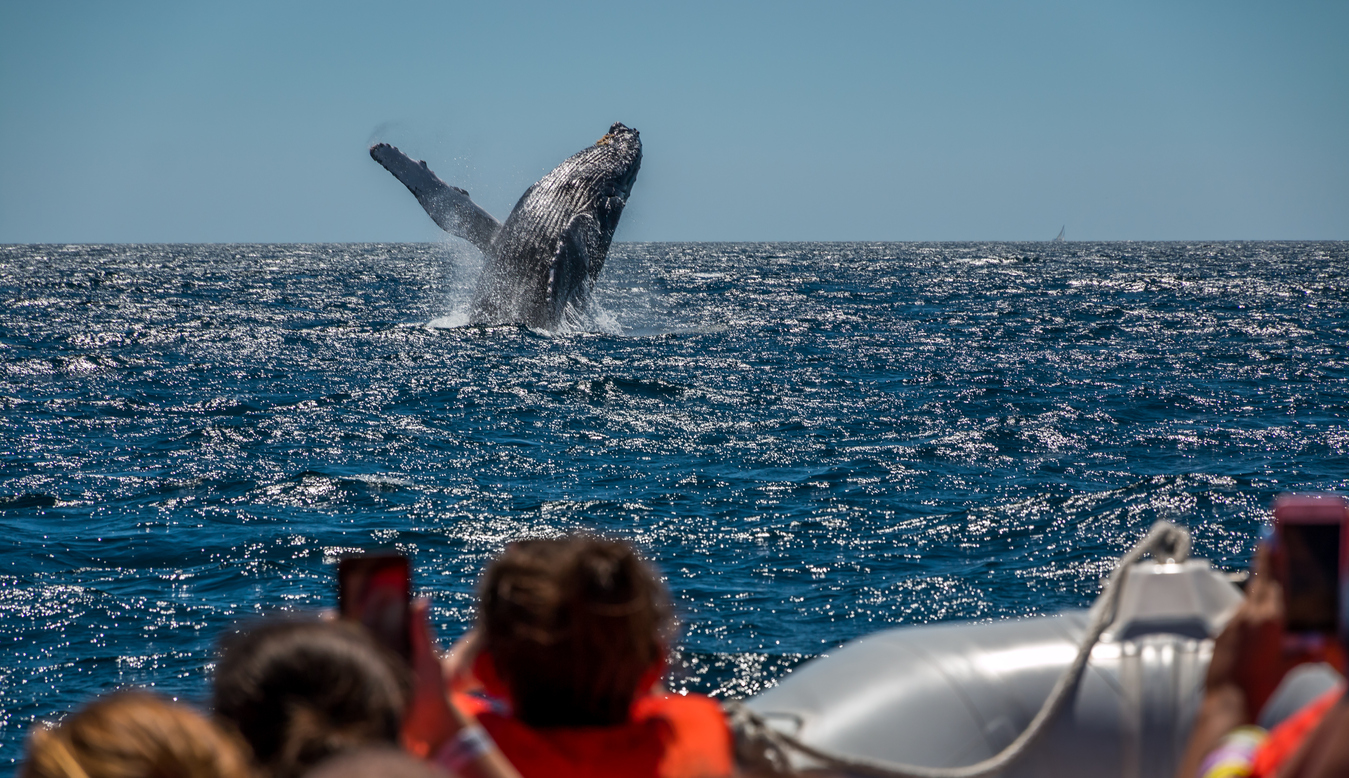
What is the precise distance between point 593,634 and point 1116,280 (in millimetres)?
54028

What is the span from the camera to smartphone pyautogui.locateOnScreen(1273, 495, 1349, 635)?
6.32 ft

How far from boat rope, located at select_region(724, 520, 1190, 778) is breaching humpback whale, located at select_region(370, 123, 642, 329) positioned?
585 inches

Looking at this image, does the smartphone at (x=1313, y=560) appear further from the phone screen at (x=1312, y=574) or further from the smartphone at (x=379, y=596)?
the smartphone at (x=379, y=596)

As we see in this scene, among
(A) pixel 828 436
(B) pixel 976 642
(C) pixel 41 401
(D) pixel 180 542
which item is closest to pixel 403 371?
(C) pixel 41 401

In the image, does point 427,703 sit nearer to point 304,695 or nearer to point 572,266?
point 304,695

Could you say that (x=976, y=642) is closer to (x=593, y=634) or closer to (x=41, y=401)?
(x=593, y=634)

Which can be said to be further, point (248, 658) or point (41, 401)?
point (41, 401)

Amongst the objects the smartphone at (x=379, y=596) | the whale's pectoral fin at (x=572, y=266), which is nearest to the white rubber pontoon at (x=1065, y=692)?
the smartphone at (x=379, y=596)

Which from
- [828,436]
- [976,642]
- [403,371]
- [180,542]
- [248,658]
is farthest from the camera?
[403,371]

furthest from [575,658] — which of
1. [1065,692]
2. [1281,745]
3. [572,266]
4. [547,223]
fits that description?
[572,266]

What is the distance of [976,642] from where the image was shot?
129 inches

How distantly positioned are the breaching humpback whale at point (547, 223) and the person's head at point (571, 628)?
15.7 meters

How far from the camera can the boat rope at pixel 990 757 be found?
266 centimetres

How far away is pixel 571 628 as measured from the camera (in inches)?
79.7
